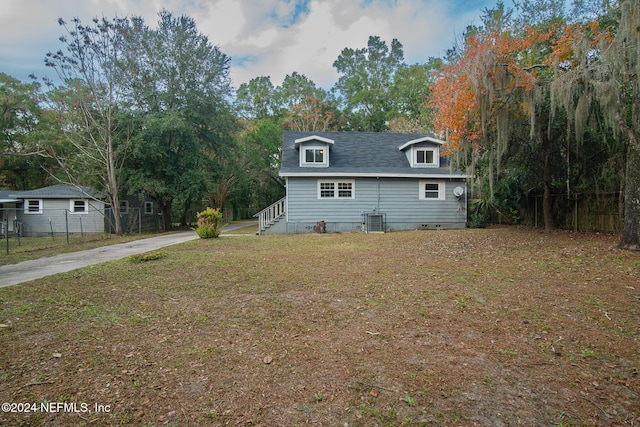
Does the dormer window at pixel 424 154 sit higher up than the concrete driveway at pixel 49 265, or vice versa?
the dormer window at pixel 424 154

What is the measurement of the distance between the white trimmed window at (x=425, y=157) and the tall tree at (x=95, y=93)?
586 inches

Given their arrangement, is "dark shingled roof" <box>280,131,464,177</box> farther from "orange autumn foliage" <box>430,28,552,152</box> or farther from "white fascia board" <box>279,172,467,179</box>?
"orange autumn foliage" <box>430,28,552,152</box>

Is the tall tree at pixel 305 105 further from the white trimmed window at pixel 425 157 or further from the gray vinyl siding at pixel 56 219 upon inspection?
the gray vinyl siding at pixel 56 219

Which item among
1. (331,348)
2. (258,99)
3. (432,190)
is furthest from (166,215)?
(331,348)

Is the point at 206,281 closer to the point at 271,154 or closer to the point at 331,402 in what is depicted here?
the point at 331,402

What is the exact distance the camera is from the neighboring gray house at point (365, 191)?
15.1 metres

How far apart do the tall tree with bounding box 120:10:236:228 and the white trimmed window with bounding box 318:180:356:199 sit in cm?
828

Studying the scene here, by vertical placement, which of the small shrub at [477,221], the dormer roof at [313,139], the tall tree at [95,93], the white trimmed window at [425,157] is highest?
the tall tree at [95,93]

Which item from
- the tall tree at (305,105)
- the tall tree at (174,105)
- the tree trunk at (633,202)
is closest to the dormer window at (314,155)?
the tall tree at (174,105)

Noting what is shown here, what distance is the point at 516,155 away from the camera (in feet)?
34.1

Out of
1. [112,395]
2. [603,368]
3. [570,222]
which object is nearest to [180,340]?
[112,395]

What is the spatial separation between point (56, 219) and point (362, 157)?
17188 mm

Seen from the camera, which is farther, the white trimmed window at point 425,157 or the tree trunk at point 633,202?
the white trimmed window at point 425,157

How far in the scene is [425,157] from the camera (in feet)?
52.4
